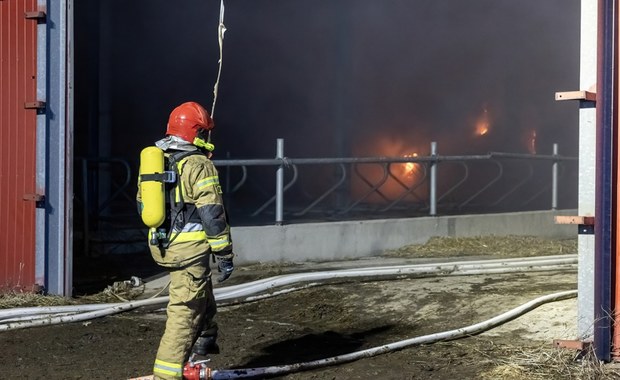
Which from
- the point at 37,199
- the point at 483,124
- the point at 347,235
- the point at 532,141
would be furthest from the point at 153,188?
the point at 532,141

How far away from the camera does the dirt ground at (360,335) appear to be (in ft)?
15.0

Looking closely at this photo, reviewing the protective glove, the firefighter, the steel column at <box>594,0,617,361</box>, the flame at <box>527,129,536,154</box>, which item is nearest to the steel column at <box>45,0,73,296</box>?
the firefighter

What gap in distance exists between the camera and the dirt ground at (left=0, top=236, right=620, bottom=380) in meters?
4.59

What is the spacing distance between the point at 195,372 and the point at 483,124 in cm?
1266

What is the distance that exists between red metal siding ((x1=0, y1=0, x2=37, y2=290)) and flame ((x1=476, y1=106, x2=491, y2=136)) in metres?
10.8

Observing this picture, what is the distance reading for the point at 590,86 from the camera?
4.38 metres

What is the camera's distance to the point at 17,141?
6504 mm

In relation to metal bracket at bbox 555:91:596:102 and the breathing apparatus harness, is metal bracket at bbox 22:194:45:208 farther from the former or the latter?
metal bracket at bbox 555:91:596:102

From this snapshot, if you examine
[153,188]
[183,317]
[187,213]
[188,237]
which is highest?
[153,188]

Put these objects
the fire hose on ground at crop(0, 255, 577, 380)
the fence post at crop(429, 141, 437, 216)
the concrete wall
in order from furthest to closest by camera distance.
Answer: the fence post at crop(429, 141, 437, 216), the concrete wall, the fire hose on ground at crop(0, 255, 577, 380)

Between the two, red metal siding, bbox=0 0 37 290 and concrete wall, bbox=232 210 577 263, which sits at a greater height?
red metal siding, bbox=0 0 37 290

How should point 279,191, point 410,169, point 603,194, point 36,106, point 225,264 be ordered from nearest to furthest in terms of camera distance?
point 225,264, point 603,194, point 36,106, point 279,191, point 410,169

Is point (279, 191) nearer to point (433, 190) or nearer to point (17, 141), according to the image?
point (433, 190)

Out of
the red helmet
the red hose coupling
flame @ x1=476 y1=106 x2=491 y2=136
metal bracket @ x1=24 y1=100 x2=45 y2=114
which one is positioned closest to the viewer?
the red hose coupling
